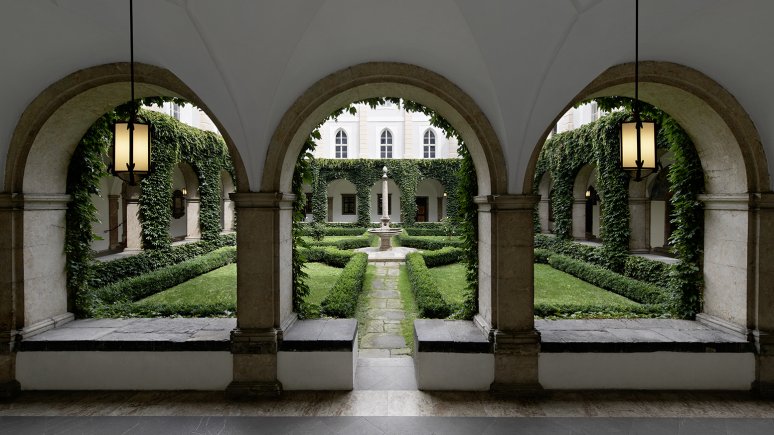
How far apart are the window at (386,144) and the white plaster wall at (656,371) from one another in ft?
85.9

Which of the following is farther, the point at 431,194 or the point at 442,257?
the point at 431,194

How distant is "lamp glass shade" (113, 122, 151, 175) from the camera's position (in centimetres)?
353

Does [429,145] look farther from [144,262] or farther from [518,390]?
[518,390]

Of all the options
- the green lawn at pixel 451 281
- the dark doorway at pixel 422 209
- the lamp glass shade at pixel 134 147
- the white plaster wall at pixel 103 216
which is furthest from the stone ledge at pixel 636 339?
the dark doorway at pixel 422 209

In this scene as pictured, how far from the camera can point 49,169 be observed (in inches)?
189

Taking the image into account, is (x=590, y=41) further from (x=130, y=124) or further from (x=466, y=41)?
(x=130, y=124)

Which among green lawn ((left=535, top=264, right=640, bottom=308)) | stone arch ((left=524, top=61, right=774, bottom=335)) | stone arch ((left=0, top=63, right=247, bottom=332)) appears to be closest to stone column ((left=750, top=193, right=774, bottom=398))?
stone arch ((left=524, top=61, right=774, bottom=335))

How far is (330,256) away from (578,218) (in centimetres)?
837

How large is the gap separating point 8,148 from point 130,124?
7.01 ft

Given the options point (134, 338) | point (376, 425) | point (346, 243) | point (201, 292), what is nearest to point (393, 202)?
point (346, 243)

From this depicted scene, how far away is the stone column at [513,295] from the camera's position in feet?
14.1

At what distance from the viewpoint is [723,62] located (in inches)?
164

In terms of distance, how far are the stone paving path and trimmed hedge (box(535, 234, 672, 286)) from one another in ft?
13.7

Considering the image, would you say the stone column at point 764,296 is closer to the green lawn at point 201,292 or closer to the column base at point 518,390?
the column base at point 518,390
